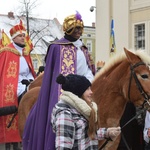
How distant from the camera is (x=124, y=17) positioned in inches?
1065

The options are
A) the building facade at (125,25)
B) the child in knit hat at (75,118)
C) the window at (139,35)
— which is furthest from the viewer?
the window at (139,35)

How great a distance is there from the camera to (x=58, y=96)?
541 centimetres

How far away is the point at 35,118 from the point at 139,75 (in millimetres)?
1533

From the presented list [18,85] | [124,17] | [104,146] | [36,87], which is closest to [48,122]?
[104,146]

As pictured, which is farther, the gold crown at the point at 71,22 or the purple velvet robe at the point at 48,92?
the gold crown at the point at 71,22

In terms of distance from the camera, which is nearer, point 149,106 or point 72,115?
point 72,115

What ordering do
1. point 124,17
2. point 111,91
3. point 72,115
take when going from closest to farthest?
point 72,115 → point 111,91 → point 124,17

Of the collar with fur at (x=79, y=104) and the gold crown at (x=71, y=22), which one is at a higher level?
the gold crown at (x=71, y=22)

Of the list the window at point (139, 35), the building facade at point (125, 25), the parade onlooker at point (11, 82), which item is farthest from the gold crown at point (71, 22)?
the window at point (139, 35)

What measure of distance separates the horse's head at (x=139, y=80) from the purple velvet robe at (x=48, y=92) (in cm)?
93

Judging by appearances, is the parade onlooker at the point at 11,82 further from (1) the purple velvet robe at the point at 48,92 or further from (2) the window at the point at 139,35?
(2) the window at the point at 139,35

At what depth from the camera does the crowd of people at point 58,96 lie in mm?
3873

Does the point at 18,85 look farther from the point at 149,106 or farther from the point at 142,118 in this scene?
the point at 149,106

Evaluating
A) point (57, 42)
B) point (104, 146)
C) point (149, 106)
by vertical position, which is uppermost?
point (57, 42)
